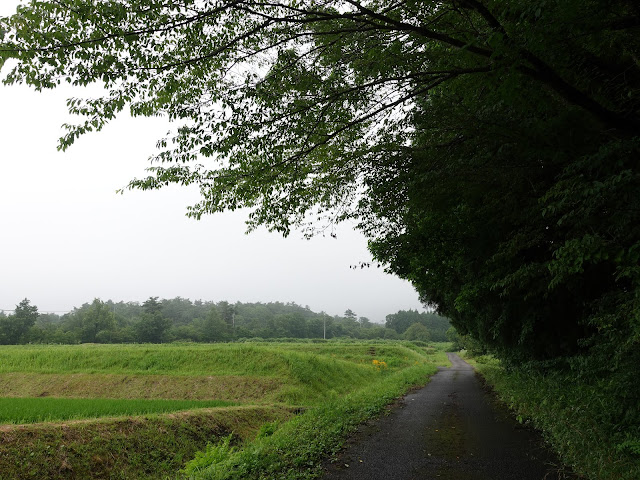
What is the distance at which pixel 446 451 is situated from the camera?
244 inches

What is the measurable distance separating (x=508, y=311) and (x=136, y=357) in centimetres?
2172

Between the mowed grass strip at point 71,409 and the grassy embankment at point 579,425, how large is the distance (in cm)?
1027

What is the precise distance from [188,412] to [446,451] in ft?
26.6

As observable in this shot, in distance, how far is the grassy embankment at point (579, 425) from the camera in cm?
458

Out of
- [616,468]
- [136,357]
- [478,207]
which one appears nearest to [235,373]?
[136,357]

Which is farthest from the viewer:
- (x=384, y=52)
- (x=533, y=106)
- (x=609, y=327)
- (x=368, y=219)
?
(x=368, y=219)

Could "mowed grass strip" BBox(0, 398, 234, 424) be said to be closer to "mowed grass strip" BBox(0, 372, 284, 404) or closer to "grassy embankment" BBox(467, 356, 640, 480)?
"mowed grass strip" BBox(0, 372, 284, 404)

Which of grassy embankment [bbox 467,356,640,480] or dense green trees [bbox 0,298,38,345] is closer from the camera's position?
grassy embankment [bbox 467,356,640,480]

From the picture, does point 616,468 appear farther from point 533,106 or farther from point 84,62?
point 84,62

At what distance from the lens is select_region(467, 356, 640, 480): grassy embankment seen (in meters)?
4.58

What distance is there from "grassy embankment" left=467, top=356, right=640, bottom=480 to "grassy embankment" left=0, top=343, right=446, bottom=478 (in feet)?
11.6

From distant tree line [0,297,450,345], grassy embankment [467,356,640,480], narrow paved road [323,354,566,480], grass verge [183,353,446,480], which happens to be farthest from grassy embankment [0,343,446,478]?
distant tree line [0,297,450,345]

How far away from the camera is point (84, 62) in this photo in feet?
14.3

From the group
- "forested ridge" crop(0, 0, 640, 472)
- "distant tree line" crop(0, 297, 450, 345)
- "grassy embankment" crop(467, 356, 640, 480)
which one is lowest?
"distant tree line" crop(0, 297, 450, 345)
